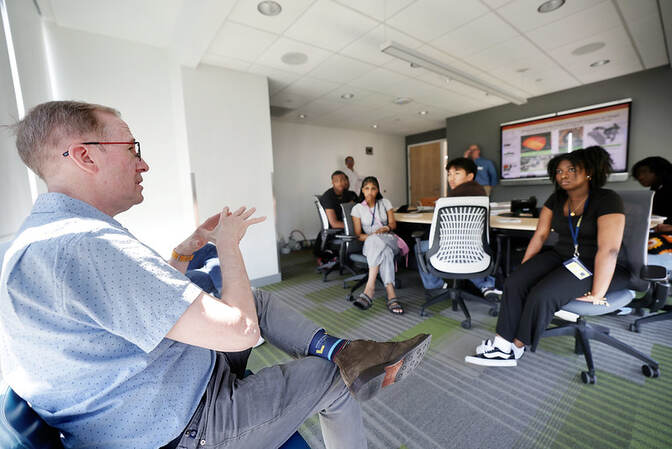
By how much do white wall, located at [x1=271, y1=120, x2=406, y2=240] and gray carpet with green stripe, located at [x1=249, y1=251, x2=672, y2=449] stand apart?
14.6ft

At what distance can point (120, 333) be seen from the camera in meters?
0.58

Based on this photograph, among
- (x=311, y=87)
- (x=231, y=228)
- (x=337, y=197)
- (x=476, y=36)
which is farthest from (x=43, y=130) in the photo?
(x=311, y=87)

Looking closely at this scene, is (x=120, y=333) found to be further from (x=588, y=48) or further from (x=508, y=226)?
(x=588, y=48)

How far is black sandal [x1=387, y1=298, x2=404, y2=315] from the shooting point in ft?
8.70

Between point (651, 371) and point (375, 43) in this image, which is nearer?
point (651, 371)

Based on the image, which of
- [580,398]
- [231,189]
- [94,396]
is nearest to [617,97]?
[580,398]

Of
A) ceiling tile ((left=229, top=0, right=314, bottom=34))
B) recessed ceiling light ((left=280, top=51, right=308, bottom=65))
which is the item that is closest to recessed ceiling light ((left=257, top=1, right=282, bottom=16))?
ceiling tile ((left=229, top=0, right=314, bottom=34))

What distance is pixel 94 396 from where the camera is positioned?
1.99 feet

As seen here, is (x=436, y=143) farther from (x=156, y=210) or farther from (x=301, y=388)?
(x=301, y=388)

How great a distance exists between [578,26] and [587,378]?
3.40 m

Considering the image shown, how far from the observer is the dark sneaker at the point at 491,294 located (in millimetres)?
2667

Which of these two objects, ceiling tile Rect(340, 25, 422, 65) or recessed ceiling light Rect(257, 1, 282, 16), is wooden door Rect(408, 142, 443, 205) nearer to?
ceiling tile Rect(340, 25, 422, 65)

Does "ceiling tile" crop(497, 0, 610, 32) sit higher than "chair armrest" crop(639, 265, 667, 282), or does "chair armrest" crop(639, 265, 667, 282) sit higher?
"ceiling tile" crop(497, 0, 610, 32)

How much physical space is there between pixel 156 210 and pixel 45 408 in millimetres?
3174
